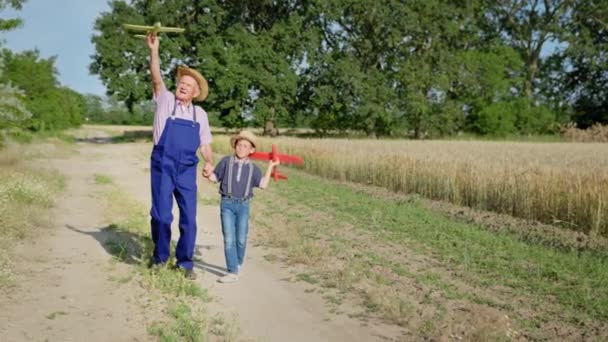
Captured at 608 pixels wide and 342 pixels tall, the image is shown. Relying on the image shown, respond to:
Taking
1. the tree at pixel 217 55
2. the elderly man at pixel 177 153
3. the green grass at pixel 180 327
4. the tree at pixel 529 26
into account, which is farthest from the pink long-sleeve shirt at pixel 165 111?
the tree at pixel 529 26

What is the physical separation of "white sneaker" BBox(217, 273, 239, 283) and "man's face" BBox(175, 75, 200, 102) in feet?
6.27

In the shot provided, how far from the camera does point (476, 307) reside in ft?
16.4

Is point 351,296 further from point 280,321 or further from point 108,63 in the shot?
point 108,63

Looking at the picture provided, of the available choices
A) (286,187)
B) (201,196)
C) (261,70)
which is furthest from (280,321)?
(261,70)

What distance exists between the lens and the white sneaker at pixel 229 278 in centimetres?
576

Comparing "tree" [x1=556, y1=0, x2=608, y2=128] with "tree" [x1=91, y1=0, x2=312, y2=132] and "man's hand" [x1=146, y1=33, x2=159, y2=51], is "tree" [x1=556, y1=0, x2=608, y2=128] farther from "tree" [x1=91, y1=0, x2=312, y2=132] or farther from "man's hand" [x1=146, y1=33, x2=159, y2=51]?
"man's hand" [x1=146, y1=33, x2=159, y2=51]

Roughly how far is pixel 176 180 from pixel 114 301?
4.36 ft

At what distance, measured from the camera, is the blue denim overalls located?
5480mm

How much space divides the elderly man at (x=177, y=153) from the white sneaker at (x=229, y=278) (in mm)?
307

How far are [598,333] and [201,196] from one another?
926 centimetres

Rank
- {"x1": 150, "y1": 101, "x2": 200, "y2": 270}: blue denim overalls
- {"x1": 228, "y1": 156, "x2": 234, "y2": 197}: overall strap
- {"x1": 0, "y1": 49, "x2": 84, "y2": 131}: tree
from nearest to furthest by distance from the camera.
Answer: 1. {"x1": 150, "y1": 101, "x2": 200, "y2": 270}: blue denim overalls
2. {"x1": 228, "y1": 156, "x2": 234, "y2": 197}: overall strap
3. {"x1": 0, "y1": 49, "x2": 84, "y2": 131}: tree

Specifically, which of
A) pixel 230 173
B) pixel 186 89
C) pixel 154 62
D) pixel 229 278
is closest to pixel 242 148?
pixel 230 173

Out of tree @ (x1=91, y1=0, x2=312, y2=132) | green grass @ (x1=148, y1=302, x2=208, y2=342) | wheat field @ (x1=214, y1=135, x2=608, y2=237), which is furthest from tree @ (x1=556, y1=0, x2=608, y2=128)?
green grass @ (x1=148, y1=302, x2=208, y2=342)

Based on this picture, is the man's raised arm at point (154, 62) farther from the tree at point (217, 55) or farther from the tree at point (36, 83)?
the tree at point (217, 55)
